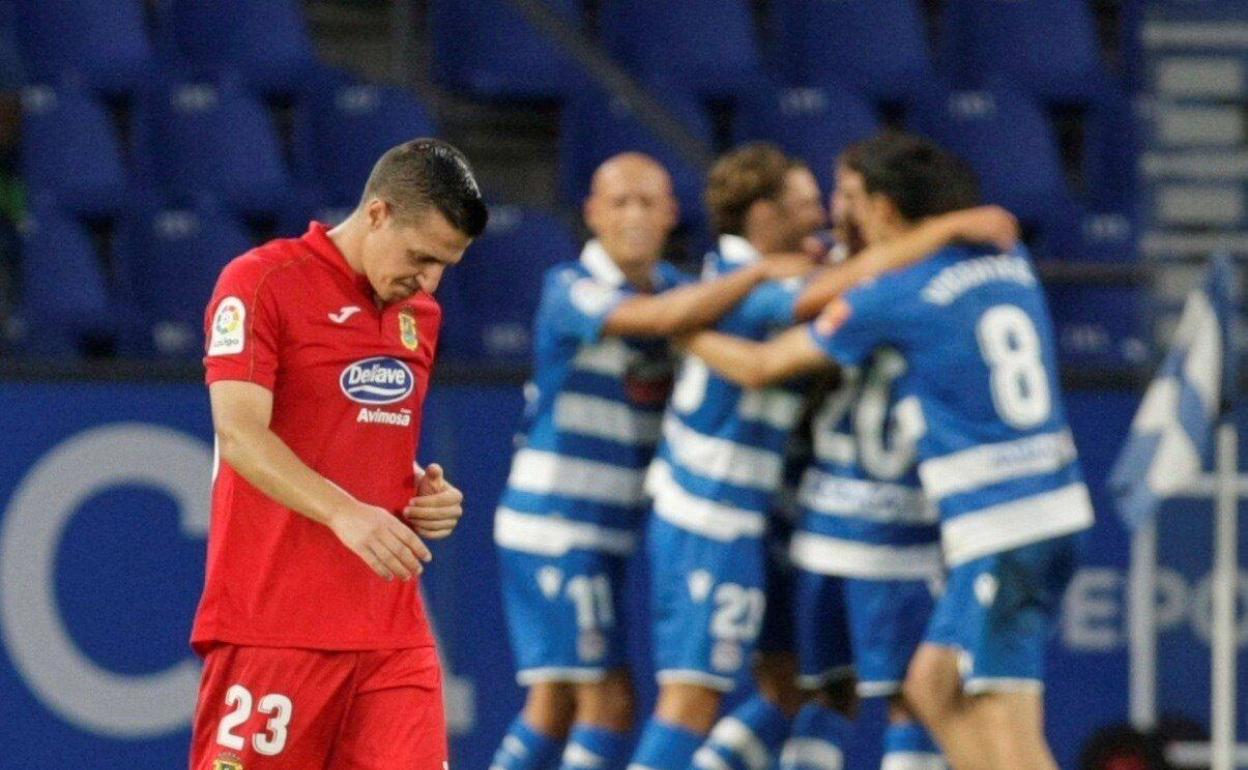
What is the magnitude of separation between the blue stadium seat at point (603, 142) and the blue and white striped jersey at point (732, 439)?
8.10 feet

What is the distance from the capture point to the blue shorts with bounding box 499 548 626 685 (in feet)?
24.0

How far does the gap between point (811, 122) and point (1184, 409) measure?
2507 millimetres

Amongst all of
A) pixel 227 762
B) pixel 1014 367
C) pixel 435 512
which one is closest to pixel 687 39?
pixel 1014 367

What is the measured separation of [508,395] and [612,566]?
1.17 metres

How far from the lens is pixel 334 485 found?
15.3ft

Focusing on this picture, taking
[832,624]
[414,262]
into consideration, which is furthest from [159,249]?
[414,262]

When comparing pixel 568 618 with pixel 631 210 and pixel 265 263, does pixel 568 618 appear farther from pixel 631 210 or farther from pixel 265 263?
pixel 265 263

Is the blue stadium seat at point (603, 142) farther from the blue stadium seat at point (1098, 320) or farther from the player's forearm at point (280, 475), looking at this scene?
the player's forearm at point (280, 475)

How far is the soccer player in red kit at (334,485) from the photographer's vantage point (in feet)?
15.6

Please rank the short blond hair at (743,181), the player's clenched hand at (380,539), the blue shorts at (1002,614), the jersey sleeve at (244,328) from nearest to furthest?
the player's clenched hand at (380,539), the jersey sleeve at (244,328), the blue shorts at (1002,614), the short blond hair at (743,181)

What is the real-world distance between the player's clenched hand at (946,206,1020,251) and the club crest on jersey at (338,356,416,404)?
210 cm

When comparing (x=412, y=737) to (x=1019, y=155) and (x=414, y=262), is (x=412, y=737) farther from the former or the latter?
(x=1019, y=155)

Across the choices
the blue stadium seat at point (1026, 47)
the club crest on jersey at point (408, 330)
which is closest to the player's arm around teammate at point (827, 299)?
the club crest on jersey at point (408, 330)

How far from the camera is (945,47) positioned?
35.2 ft
